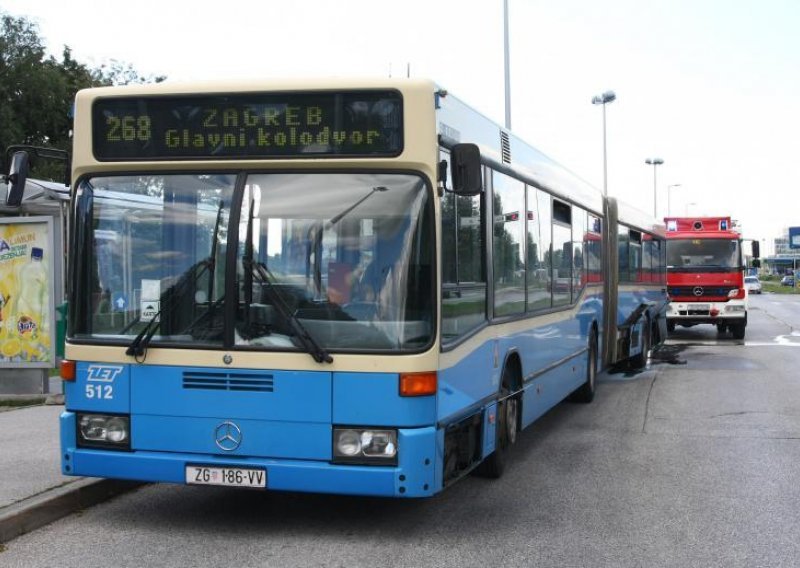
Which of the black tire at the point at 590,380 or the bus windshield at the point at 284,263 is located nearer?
the bus windshield at the point at 284,263

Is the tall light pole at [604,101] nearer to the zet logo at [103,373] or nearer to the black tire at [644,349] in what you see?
the black tire at [644,349]

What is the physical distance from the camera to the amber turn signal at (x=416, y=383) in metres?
5.89

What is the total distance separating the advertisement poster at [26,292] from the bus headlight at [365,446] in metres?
7.21

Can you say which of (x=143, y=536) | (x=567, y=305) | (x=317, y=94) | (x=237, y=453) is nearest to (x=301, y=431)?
(x=237, y=453)

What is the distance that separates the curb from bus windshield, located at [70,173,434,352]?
50.4 inches

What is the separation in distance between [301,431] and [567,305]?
5.62 meters

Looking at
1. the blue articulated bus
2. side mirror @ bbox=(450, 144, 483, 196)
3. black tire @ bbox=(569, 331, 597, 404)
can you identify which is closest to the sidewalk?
the blue articulated bus

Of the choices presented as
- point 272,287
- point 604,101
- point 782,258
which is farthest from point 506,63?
point 782,258

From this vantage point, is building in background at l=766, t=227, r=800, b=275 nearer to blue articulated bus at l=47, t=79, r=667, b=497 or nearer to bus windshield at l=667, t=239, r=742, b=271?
bus windshield at l=667, t=239, r=742, b=271

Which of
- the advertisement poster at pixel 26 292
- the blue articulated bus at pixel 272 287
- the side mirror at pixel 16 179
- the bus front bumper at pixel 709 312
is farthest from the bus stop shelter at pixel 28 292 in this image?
the bus front bumper at pixel 709 312

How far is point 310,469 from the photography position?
5957mm

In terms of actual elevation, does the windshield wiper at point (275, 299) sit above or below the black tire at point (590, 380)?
above

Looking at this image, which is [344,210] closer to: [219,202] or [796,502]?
[219,202]

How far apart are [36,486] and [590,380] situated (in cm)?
772
